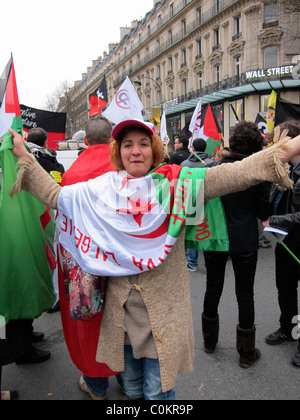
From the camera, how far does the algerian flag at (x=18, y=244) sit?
190cm

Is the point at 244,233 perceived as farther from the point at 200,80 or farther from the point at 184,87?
the point at 184,87

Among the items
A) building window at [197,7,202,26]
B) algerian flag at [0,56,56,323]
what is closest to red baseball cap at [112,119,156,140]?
algerian flag at [0,56,56,323]

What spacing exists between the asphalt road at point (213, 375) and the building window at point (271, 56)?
26.5m

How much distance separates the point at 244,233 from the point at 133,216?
1380 mm

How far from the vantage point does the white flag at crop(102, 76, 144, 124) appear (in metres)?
4.73

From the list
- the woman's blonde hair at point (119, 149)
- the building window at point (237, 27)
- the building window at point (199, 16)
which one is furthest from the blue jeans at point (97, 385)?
the building window at point (199, 16)

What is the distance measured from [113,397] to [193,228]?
154 centimetres

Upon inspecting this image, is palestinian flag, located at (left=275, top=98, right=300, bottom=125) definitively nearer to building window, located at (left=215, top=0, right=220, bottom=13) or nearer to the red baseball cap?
the red baseball cap

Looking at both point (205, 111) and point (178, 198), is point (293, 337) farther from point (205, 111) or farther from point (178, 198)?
point (205, 111)

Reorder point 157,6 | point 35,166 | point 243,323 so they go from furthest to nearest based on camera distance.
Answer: point 157,6 < point 243,323 < point 35,166

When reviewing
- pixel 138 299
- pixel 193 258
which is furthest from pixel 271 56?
pixel 138 299

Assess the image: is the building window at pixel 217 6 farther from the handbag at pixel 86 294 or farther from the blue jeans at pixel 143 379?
the blue jeans at pixel 143 379
